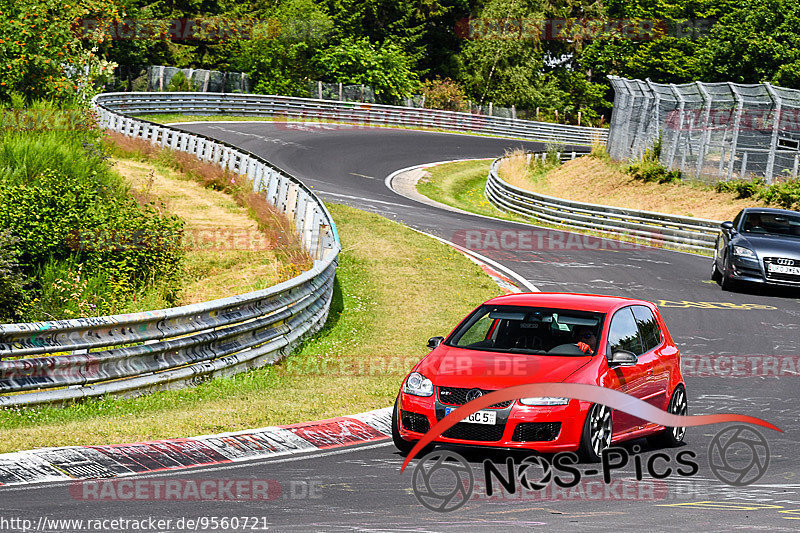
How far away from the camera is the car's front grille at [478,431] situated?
831cm

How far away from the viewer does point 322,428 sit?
32.3 ft

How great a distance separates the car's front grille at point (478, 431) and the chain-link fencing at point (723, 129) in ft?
87.9

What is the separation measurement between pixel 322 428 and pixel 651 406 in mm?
2997

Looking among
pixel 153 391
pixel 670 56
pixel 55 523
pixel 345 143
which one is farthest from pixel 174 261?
pixel 670 56

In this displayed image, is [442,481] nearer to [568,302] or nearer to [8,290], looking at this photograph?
[568,302]

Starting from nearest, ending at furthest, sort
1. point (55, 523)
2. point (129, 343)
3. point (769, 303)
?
point (55, 523)
point (129, 343)
point (769, 303)

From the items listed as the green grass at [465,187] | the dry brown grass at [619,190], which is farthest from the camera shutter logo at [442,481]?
the dry brown grass at [619,190]

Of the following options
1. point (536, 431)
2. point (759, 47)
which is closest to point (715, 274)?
point (536, 431)

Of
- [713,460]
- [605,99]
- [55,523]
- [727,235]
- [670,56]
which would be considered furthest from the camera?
[605,99]

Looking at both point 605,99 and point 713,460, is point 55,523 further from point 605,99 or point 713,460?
point 605,99

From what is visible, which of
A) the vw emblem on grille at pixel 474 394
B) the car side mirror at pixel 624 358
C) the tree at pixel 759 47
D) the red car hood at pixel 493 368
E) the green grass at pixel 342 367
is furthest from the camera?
the tree at pixel 759 47

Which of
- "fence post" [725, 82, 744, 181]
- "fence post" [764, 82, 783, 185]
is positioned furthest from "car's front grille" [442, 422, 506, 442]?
"fence post" [725, 82, 744, 181]

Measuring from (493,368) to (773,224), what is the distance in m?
14.8

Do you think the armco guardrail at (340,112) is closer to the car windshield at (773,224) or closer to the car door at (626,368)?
the car windshield at (773,224)
